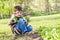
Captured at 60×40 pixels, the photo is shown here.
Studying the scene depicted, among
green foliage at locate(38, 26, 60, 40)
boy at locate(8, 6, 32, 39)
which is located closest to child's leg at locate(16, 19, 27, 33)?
boy at locate(8, 6, 32, 39)

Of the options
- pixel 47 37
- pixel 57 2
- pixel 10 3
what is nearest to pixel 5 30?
pixel 10 3

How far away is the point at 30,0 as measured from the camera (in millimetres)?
1895

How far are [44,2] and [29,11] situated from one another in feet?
0.51

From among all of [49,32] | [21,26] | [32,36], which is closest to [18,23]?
→ [21,26]

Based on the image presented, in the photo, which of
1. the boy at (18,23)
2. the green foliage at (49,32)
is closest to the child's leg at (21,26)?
the boy at (18,23)

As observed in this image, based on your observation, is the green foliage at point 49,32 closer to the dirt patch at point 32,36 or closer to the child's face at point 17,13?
the dirt patch at point 32,36

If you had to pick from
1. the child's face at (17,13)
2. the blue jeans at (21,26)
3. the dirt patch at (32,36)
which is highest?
the child's face at (17,13)

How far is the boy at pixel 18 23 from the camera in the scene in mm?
1807

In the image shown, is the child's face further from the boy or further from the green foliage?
the green foliage

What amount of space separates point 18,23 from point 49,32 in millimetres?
264

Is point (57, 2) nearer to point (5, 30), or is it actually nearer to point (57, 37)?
point (57, 37)

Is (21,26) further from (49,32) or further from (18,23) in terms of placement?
(49,32)

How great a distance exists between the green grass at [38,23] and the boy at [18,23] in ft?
0.13

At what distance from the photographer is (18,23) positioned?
1.82 meters
